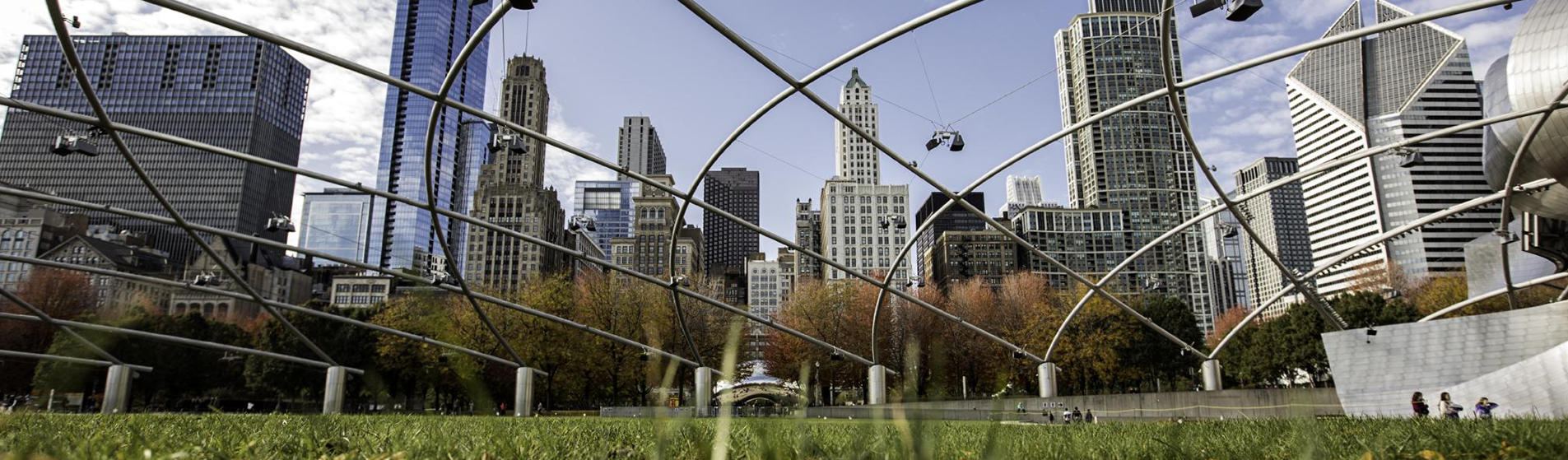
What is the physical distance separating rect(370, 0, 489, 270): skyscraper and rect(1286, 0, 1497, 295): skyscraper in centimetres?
18312

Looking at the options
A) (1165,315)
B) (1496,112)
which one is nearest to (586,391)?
(1165,315)

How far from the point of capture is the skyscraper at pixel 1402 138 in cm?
16450

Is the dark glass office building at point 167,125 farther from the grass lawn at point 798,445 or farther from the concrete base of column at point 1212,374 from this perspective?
the grass lawn at point 798,445

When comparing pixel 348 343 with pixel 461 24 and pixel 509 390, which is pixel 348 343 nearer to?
pixel 509 390

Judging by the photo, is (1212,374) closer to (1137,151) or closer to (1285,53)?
(1285,53)

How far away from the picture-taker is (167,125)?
619 ft

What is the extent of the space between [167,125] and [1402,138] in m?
267

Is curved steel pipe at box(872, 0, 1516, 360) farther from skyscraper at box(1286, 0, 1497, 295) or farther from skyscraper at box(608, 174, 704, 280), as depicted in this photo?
skyscraper at box(1286, 0, 1497, 295)

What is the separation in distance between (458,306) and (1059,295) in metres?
47.9

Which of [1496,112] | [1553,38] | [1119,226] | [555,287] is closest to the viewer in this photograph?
[1553,38]

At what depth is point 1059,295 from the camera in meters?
68.8

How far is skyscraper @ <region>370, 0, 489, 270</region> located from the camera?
601ft

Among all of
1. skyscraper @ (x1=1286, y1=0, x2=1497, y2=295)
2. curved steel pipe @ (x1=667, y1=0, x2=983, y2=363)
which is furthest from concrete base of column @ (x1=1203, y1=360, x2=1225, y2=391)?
skyscraper @ (x1=1286, y1=0, x2=1497, y2=295)

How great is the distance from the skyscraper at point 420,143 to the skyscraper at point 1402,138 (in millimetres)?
183117
